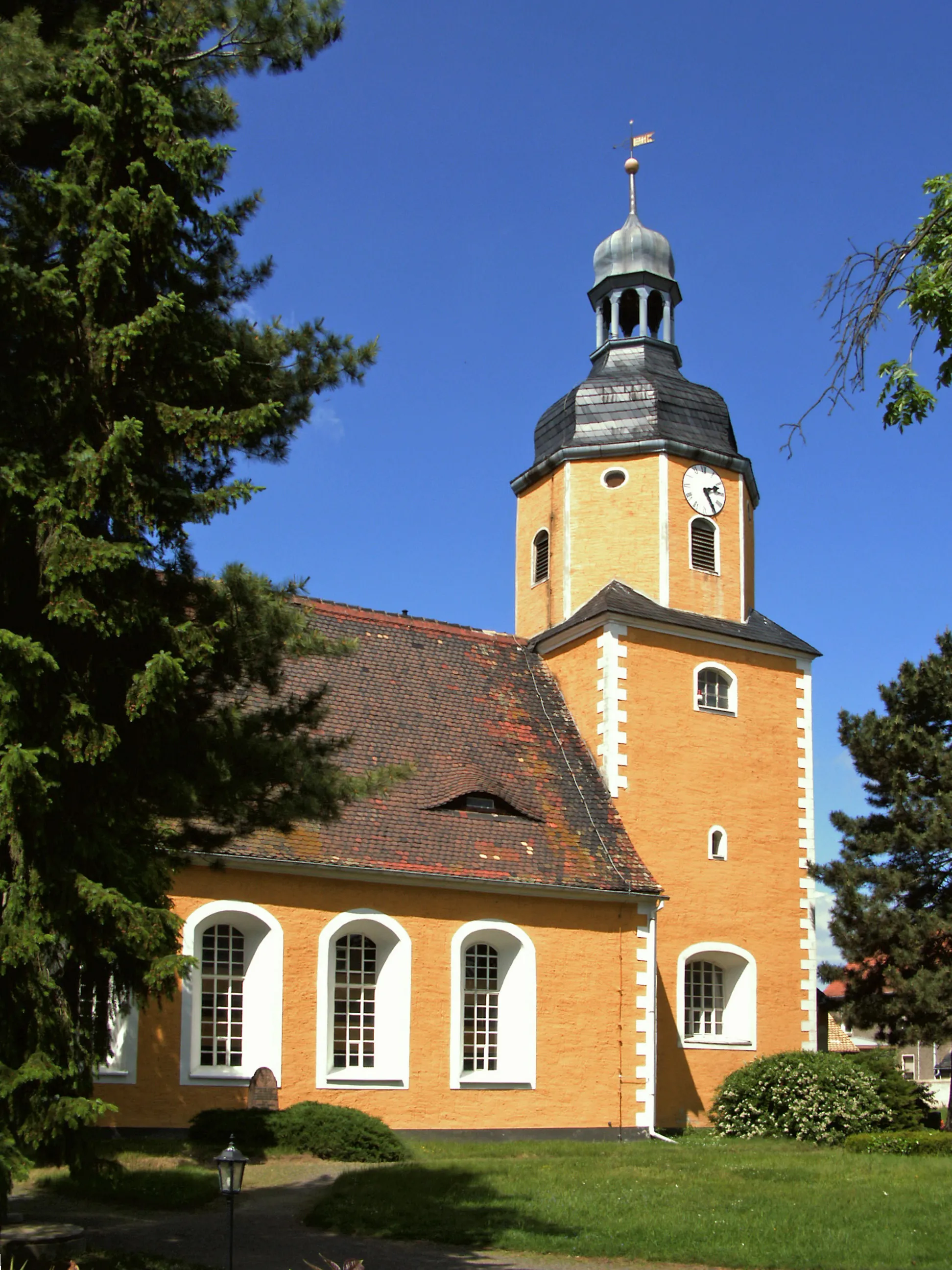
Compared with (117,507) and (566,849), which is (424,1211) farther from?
(566,849)

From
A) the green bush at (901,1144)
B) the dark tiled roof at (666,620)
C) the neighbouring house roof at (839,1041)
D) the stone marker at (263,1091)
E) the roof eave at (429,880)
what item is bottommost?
the neighbouring house roof at (839,1041)

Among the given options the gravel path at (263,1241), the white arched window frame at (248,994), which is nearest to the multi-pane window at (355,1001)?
the white arched window frame at (248,994)

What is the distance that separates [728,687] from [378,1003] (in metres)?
9.06

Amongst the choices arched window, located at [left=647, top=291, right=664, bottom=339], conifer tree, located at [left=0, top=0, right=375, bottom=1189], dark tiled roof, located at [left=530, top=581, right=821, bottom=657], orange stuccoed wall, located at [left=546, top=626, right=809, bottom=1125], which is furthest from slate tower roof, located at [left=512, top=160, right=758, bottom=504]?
conifer tree, located at [left=0, top=0, right=375, bottom=1189]

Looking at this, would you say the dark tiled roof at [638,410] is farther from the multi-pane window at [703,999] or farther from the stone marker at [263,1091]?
the stone marker at [263,1091]

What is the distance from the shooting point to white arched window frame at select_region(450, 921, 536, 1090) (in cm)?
2003

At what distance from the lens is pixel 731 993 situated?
23.5 metres

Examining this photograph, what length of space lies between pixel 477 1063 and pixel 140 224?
14840 mm

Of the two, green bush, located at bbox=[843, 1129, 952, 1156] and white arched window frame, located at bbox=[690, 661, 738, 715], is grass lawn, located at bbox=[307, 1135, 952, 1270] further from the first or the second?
white arched window frame, located at bbox=[690, 661, 738, 715]

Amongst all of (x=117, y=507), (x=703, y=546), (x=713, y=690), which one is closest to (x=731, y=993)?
(x=713, y=690)

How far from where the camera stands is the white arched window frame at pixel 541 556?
86.3 feet

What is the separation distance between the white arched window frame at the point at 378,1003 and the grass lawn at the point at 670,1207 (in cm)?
207

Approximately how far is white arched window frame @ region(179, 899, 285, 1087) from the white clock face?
11683 mm

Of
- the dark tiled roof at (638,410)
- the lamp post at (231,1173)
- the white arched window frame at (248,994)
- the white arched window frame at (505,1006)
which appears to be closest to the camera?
the lamp post at (231,1173)
